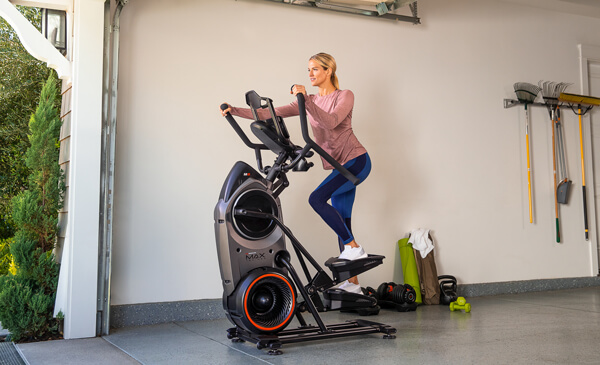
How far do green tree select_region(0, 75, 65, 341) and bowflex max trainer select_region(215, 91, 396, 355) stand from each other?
4.22ft

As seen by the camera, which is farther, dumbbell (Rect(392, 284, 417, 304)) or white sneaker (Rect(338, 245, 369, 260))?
dumbbell (Rect(392, 284, 417, 304))

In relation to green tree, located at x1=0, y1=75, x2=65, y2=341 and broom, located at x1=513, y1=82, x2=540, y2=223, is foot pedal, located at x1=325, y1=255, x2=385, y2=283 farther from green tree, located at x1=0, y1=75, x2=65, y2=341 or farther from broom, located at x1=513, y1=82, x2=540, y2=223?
broom, located at x1=513, y1=82, x2=540, y2=223

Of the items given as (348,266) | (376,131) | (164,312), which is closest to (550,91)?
(376,131)

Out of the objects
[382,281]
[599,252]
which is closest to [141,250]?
[382,281]

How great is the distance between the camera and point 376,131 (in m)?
5.00

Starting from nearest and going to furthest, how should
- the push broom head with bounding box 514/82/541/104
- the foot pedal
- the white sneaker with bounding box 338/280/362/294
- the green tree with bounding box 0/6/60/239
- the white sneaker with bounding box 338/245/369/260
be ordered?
the foot pedal < the white sneaker with bounding box 338/245/369/260 < the white sneaker with bounding box 338/280/362/294 < the push broom head with bounding box 514/82/541/104 < the green tree with bounding box 0/6/60/239

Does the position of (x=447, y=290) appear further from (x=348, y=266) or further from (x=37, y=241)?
(x=37, y=241)

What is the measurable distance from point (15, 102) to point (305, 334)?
5.52m

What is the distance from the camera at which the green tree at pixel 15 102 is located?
6.81 meters

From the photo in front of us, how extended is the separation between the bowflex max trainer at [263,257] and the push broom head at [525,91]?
10.4 ft

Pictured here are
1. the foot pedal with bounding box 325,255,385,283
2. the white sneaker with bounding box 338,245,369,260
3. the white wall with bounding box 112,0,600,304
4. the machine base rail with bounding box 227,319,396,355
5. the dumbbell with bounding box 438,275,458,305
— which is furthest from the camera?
the dumbbell with bounding box 438,275,458,305

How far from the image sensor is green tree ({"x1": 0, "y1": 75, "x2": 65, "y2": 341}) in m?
3.49

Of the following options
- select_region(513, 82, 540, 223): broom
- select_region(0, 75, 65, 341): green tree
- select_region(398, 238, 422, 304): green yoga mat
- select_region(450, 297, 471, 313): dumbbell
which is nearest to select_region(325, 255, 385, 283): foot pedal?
select_region(450, 297, 471, 313): dumbbell

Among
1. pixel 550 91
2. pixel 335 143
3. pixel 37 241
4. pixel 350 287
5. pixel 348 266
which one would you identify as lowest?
pixel 350 287
